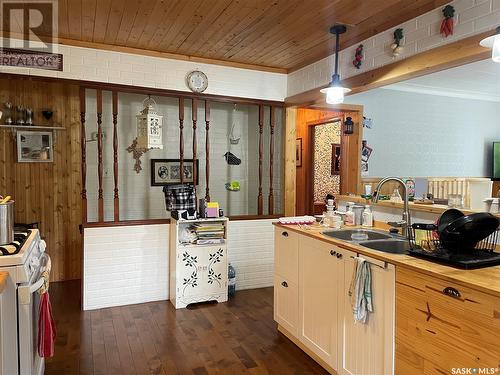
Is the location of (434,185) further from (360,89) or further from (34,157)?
(34,157)

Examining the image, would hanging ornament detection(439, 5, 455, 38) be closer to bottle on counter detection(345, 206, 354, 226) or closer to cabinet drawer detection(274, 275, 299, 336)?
bottle on counter detection(345, 206, 354, 226)

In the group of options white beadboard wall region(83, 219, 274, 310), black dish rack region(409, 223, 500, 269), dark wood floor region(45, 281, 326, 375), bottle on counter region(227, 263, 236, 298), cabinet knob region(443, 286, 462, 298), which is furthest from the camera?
bottle on counter region(227, 263, 236, 298)

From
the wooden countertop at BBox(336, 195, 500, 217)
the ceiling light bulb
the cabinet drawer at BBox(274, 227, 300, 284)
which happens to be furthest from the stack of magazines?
the ceiling light bulb

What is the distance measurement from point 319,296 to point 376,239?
1.79 ft

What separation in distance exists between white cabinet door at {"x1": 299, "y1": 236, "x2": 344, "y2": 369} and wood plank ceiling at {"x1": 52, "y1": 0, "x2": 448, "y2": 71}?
1.64 metres

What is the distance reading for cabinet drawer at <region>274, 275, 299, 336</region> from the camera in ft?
9.20

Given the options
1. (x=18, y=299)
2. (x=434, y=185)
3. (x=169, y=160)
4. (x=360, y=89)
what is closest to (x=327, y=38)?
(x=360, y=89)

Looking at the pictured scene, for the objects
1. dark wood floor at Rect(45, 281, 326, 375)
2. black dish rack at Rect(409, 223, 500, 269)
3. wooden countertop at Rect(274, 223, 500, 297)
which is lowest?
dark wood floor at Rect(45, 281, 326, 375)

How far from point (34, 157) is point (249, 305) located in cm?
301

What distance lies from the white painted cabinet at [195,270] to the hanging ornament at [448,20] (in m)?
2.45

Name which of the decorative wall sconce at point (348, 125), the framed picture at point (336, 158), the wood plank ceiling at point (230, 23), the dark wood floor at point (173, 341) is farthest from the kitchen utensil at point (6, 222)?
the framed picture at point (336, 158)

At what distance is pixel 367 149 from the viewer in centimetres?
520

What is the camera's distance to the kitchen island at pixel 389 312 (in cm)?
151

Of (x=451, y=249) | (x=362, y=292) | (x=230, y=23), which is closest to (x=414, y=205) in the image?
(x=451, y=249)
